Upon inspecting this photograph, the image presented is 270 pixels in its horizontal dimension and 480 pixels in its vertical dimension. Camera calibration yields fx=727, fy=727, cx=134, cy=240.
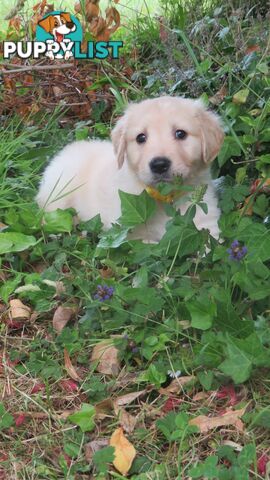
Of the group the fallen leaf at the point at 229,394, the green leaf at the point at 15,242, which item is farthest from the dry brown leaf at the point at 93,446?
the green leaf at the point at 15,242

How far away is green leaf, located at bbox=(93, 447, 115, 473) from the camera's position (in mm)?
2178

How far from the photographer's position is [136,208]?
3.08m

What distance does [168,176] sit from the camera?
309 centimetres

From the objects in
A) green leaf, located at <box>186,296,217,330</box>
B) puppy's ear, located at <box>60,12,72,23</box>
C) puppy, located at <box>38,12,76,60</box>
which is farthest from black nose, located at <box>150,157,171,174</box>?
puppy's ear, located at <box>60,12,72,23</box>

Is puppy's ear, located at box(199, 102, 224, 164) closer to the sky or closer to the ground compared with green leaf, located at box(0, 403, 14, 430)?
closer to the sky

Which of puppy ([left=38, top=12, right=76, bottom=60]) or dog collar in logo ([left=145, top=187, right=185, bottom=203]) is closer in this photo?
dog collar in logo ([left=145, top=187, right=185, bottom=203])

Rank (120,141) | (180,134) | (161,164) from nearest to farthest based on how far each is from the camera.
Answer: (161,164) < (180,134) < (120,141)

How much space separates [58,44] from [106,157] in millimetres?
1471

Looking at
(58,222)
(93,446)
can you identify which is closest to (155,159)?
(58,222)

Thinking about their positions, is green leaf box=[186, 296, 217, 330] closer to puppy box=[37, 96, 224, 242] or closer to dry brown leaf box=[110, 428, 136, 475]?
dry brown leaf box=[110, 428, 136, 475]

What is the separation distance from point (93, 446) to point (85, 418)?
120mm

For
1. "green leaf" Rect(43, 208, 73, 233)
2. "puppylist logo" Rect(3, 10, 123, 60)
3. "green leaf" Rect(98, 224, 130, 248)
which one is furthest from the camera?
"puppylist logo" Rect(3, 10, 123, 60)

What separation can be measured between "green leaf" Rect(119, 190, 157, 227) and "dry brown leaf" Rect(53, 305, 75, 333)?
43 cm

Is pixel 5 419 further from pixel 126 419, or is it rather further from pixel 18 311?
pixel 18 311
